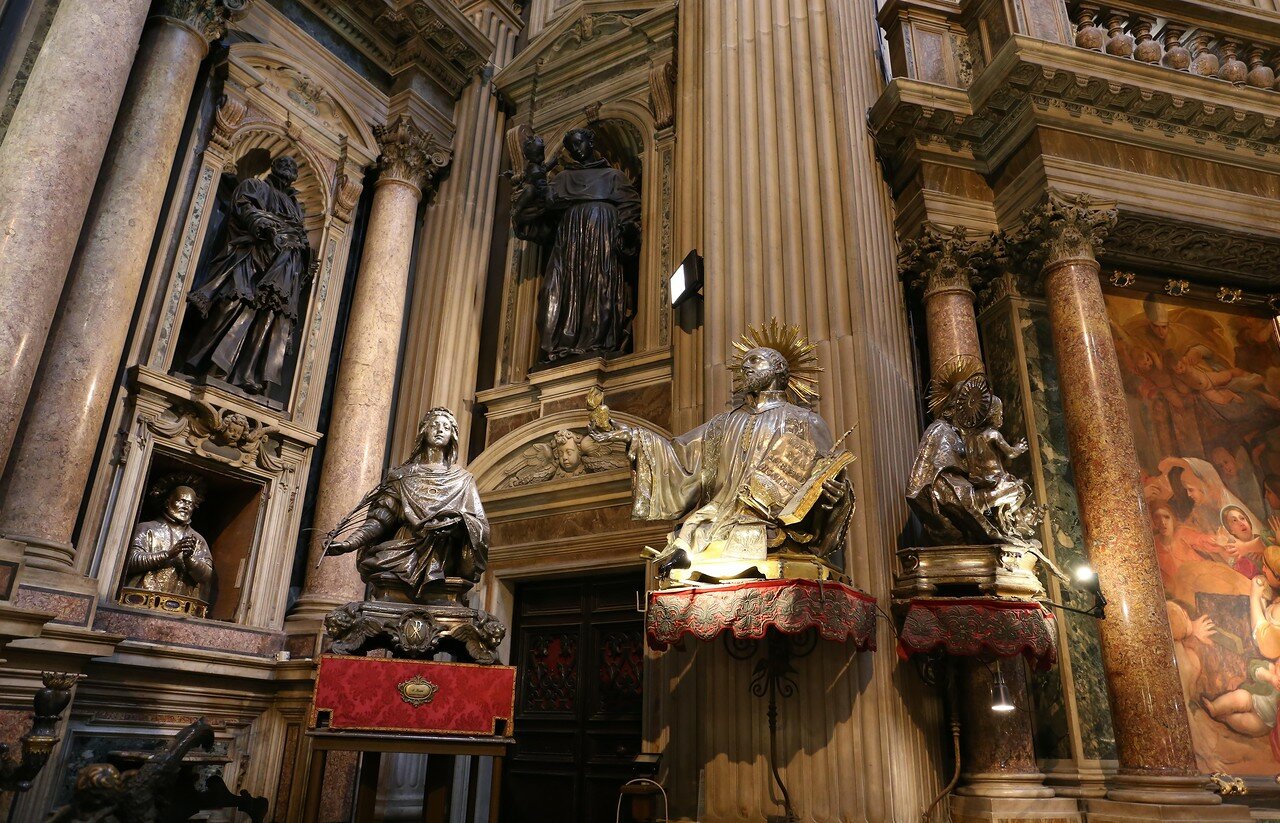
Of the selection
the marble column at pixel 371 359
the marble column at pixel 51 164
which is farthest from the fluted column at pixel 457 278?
the marble column at pixel 51 164

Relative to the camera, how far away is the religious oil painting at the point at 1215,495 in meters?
6.01

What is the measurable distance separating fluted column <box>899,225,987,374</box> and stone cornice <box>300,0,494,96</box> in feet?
18.1

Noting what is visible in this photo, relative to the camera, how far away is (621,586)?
7.07m

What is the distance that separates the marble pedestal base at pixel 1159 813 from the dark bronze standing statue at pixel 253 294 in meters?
6.70

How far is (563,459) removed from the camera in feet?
24.5

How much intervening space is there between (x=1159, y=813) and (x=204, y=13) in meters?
8.71

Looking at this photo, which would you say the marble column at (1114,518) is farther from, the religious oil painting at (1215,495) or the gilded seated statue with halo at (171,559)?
the gilded seated statue with halo at (171,559)

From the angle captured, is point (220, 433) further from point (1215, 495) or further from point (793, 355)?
point (1215, 495)

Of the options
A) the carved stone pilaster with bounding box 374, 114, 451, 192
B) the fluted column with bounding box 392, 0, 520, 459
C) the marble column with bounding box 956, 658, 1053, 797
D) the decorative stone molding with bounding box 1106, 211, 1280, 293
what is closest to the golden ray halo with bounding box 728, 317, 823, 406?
the marble column with bounding box 956, 658, 1053, 797

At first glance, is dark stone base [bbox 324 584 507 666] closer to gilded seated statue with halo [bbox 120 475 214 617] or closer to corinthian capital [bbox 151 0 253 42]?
gilded seated statue with halo [bbox 120 475 214 617]

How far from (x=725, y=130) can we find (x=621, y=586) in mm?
3721

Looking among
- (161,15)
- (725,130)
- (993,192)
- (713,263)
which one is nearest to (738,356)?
(713,263)

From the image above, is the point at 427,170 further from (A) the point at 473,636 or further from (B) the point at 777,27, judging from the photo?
(A) the point at 473,636

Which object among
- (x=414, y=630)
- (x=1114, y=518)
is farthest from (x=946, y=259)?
(x=414, y=630)
